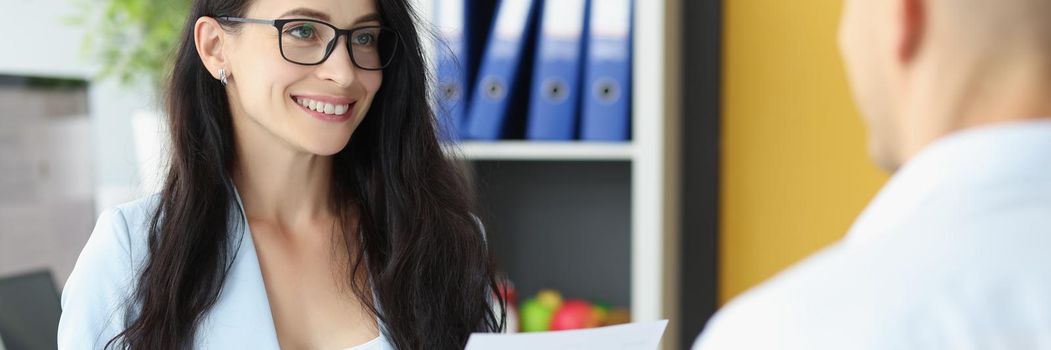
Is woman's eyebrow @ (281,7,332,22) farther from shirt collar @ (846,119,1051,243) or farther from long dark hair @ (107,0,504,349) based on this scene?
shirt collar @ (846,119,1051,243)

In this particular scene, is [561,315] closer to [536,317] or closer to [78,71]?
[536,317]

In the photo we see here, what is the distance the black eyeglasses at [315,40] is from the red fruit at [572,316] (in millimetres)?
892

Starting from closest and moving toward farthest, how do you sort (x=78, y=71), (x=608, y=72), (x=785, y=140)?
(x=608, y=72) → (x=785, y=140) → (x=78, y=71)

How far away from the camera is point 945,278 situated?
0.54 metres

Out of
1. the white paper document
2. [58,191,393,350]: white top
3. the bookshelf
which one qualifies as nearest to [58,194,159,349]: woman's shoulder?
[58,191,393,350]: white top

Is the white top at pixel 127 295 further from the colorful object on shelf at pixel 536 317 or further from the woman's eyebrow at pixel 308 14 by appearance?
the colorful object on shelf at pixel 536 317

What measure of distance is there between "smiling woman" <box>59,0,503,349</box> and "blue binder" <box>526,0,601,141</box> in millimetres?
435

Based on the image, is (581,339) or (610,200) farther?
(610,200)

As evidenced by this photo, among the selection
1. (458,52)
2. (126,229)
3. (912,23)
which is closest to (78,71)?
(458,52)

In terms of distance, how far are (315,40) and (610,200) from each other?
105cm

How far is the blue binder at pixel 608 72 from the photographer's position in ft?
6.88

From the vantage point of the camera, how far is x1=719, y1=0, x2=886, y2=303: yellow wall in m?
2.21

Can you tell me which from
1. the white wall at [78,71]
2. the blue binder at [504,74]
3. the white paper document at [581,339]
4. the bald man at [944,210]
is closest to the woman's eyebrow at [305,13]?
the white paper document at [581,339]

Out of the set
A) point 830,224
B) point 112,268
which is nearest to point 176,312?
point 112,268
